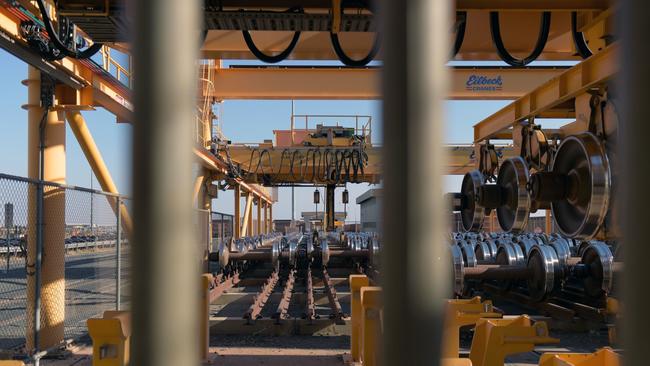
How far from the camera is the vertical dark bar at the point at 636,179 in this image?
2.81ft

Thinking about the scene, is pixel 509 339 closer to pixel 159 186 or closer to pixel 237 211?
pixel 159 186

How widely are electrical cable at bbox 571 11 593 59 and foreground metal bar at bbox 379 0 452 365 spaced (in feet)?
14.4

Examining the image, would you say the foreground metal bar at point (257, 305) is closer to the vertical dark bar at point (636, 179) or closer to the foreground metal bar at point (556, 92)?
the foreground metal bar at point (556, 92)

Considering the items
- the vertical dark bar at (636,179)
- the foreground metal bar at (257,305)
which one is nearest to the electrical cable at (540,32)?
the vertical dark bar at (636,179)

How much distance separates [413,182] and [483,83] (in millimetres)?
11751

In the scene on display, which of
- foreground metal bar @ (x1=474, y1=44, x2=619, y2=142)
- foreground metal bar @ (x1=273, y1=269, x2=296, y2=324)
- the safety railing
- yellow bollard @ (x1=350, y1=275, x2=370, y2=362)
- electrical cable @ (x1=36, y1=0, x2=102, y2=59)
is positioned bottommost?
foreground metal bar @ (x1=273, y1=269, x2=296, y2=324)

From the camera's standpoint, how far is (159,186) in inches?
33.7

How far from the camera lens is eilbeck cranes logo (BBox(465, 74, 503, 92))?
39.0 feet

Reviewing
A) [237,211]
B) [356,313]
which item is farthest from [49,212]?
[237,211]

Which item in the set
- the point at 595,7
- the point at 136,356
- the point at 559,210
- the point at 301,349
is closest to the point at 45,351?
the point at 301,349

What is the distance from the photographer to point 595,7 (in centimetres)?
418

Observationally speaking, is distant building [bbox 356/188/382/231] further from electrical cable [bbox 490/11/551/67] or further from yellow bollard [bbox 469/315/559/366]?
electrical cable [bbox 490/11/551/67]

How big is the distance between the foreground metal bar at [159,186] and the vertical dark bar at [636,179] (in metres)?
0.73

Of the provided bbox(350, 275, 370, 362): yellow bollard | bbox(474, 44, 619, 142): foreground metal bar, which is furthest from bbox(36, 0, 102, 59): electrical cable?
bbox(474, 44, 619, 142): foreground metal bar
